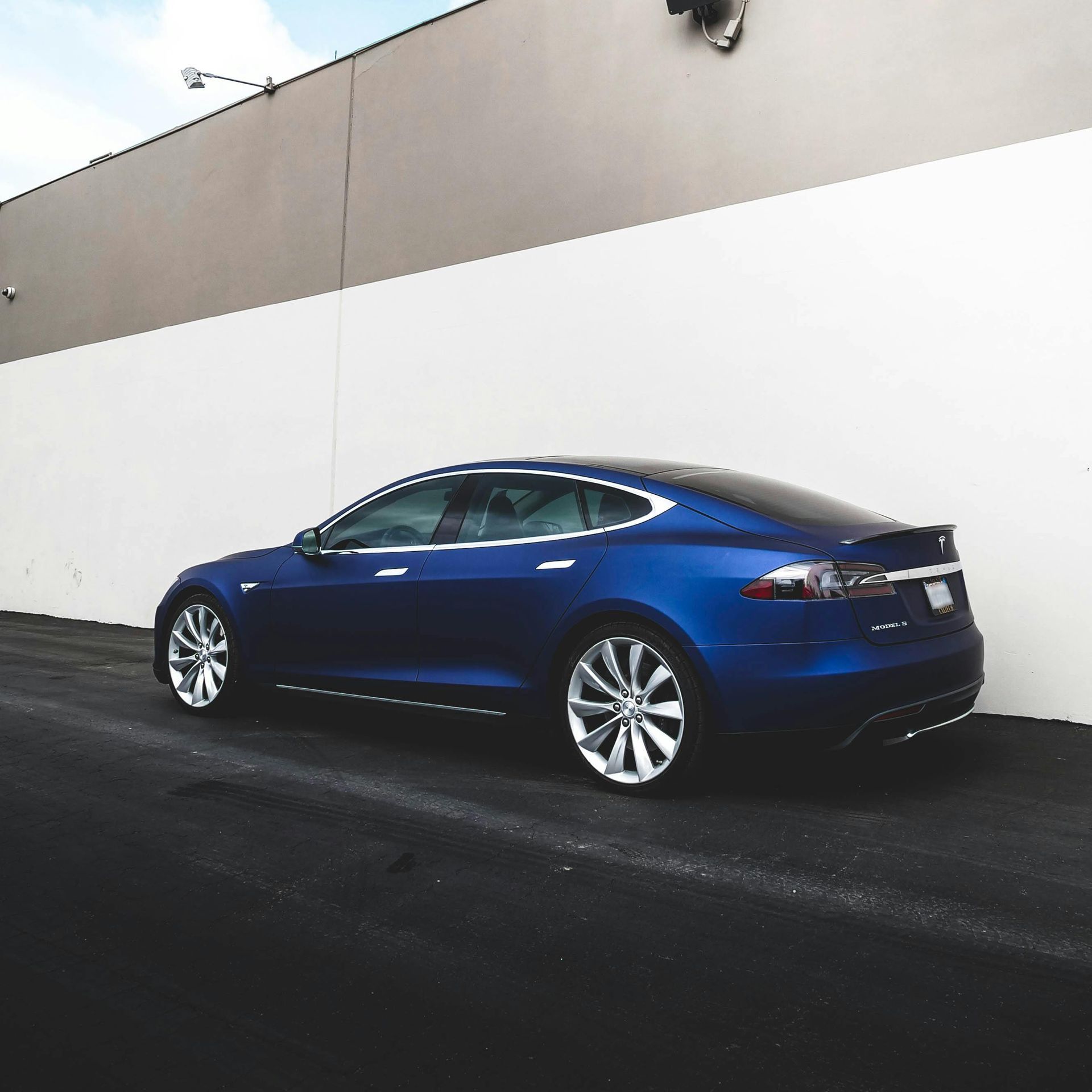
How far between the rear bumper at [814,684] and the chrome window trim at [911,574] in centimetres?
26

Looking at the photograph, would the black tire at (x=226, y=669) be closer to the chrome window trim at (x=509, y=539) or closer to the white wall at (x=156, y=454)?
the chrome window trim at (x=509, y=539)

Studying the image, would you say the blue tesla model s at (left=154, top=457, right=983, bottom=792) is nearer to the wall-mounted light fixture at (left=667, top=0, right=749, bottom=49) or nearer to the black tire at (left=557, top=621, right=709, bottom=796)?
the black tire at (left=557, top=621, right=709, bottom=796)

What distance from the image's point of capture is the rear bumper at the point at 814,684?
4.27 metres

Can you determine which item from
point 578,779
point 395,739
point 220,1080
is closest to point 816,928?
point 220,1080

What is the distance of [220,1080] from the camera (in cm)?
231

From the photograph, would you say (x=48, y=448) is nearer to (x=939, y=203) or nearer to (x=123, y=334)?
(x=123, y=334)

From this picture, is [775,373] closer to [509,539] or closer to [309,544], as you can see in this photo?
[509,539]

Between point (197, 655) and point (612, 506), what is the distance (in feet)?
10.3

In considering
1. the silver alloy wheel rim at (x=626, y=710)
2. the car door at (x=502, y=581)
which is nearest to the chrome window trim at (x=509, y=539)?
the car door at (x=502, y=581)

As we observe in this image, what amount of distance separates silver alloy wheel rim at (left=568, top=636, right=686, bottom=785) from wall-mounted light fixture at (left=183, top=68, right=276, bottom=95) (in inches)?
410

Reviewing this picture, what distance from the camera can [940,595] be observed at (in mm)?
4738

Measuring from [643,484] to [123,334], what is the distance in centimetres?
1151

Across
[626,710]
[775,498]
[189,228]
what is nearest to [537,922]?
→ [626,710]

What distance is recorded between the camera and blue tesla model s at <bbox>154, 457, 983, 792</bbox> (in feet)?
14.2
